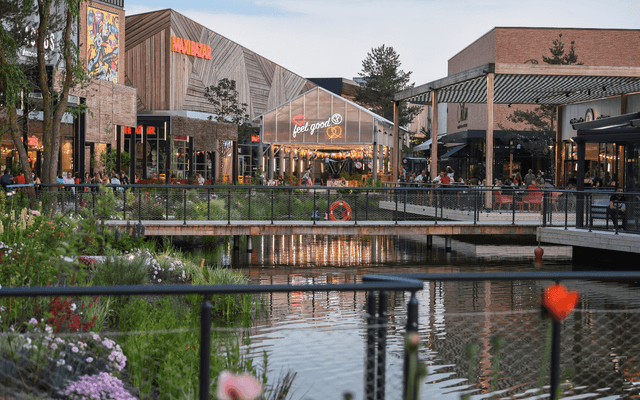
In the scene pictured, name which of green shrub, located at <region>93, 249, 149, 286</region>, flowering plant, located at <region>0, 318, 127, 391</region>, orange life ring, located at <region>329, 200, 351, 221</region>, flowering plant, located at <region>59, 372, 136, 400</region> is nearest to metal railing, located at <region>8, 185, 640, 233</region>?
orange life ring, located at <region>329, 200, 351, 221</region>

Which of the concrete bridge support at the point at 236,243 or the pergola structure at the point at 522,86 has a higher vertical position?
the pergola structure at the point at 522,86

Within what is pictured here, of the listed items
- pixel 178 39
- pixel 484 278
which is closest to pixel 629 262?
pixel 484 278

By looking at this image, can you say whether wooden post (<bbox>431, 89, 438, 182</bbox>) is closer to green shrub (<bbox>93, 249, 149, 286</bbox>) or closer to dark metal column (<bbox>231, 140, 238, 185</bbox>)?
green shrub (<bbox>93, 249, 149, 286</bbox>)

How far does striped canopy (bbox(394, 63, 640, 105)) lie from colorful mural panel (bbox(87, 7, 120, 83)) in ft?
59.3

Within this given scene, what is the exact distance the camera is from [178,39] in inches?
1788

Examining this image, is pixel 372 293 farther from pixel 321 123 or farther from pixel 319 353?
pixel 321 123

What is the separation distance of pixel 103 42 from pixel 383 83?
1625 inches

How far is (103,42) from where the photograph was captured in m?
38.6

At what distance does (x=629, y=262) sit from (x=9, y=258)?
13.0 m

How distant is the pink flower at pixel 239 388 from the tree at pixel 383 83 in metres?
73.0

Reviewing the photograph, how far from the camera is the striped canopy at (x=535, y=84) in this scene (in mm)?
21125

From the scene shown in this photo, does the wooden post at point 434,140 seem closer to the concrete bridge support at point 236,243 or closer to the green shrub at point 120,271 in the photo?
the concrete bridge support at point 236,243

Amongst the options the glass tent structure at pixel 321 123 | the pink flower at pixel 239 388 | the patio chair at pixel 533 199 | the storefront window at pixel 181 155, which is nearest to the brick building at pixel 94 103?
the storefront window at pixel 181 155

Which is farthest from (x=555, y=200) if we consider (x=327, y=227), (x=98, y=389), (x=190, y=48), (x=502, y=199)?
(x=190, y=48)
